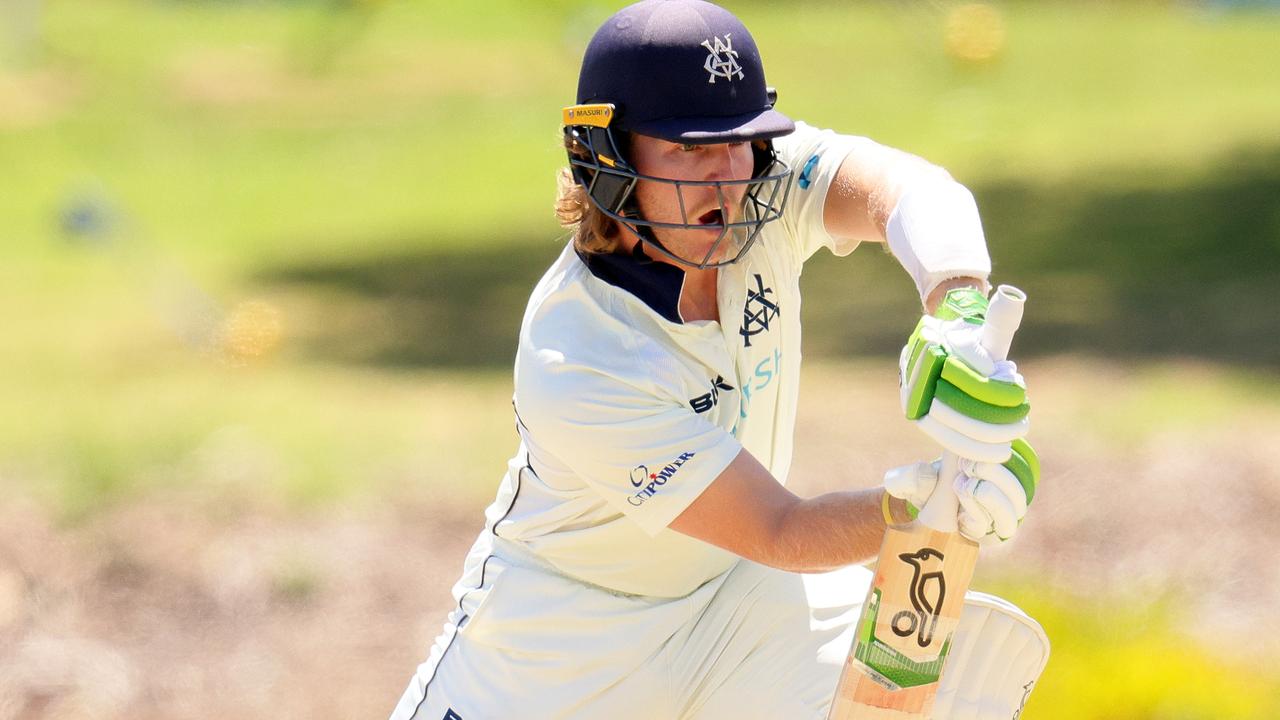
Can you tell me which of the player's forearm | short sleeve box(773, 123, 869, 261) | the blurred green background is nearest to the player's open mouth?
short sleeve box(773, 123, 869, 261)

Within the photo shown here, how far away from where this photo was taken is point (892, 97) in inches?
699

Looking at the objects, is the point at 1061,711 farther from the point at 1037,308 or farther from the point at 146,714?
the point at 1037,308

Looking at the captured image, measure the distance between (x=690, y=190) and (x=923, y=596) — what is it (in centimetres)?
89

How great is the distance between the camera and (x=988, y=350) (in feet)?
9.07

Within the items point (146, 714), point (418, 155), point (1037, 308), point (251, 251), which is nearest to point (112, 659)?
point (146, 714)

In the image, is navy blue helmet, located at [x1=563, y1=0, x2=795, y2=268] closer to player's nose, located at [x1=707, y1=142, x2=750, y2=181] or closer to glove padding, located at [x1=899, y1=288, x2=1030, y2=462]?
player's nose, located at [x1=707, y1=142, x2=750, y2=181]

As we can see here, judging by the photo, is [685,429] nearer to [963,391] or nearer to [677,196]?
[677,196]

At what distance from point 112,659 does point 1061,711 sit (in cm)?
325

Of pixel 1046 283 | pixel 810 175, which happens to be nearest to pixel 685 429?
pixel 810 175

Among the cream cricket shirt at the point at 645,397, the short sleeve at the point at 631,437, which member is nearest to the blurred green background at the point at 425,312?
the cream cricket shirt at the point at 645,397

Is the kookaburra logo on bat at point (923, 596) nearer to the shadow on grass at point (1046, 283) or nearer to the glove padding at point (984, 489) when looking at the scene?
the glove padding at point (984, 489)

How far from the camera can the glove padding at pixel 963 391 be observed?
2707mm

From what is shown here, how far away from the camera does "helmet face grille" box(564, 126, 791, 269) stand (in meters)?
3.22

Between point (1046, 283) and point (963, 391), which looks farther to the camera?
point (1046, 283)
